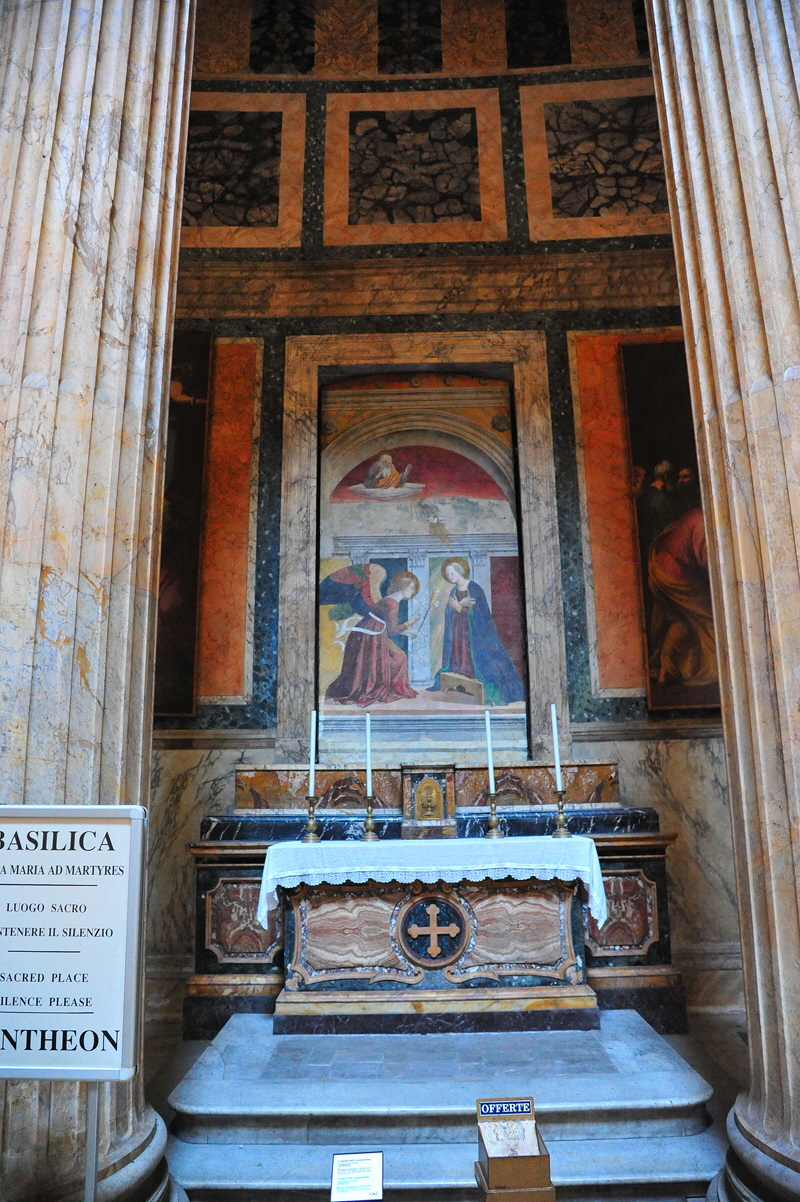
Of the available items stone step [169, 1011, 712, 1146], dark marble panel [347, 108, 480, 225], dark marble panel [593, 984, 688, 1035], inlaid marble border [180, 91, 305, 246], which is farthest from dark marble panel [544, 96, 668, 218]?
stone step [169, 1011, 712, 1146]

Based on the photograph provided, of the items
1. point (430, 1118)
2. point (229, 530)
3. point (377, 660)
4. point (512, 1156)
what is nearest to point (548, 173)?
point (229, 530)

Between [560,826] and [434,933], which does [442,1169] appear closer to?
[434,933]

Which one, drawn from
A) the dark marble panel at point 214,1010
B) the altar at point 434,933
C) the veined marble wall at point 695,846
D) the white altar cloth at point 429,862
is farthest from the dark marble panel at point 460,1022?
the veined marble wall at point 695,846

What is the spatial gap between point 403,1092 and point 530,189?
24.7 feet

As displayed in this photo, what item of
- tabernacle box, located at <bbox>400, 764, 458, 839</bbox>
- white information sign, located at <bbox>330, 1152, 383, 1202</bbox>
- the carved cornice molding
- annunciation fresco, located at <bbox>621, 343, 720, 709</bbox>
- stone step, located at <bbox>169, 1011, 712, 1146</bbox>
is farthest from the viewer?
the carved cornice molding

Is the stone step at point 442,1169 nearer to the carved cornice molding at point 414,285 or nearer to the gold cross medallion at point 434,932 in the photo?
the gold cross medallion at point 434,932

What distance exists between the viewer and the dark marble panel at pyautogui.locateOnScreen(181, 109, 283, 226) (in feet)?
27.5

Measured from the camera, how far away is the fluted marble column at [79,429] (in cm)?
310

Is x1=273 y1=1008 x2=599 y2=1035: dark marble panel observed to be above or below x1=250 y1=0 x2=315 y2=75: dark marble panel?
Result: below

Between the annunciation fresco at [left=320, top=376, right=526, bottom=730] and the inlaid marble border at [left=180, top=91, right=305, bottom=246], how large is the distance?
5.13 ft

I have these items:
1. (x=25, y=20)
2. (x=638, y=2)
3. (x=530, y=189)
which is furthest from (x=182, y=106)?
(x=638, y=2)

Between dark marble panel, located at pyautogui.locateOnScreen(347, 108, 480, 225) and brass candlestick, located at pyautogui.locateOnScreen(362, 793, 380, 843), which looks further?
dark marble panel, located at pyautogui.locateOnScreen(347, 108, 480, 225)

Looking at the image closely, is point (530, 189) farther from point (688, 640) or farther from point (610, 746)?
point (610, 746)

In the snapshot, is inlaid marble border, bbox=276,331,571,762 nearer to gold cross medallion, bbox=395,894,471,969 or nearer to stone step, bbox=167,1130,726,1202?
gold cross medallion, bbox=395,894,471,969
